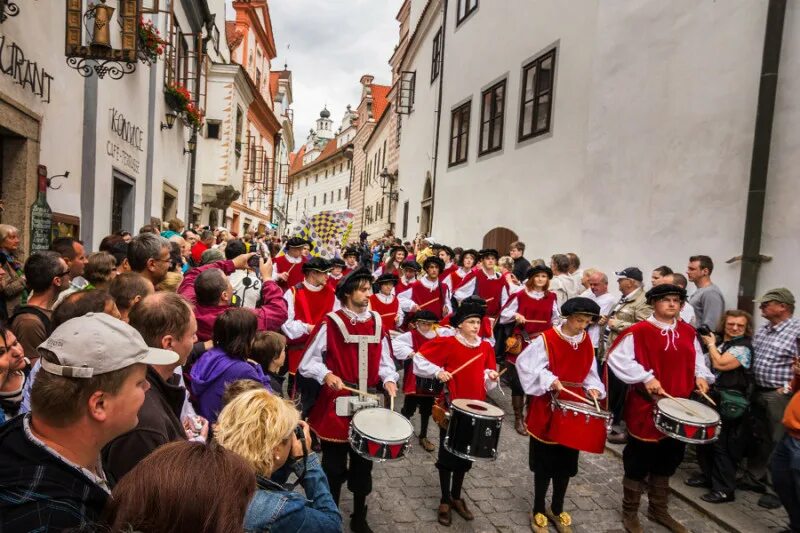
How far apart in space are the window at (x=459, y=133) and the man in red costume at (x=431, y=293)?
781 cm

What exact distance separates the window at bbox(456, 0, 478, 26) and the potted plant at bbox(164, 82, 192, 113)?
330 inches

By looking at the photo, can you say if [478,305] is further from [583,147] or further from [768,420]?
[583,147]

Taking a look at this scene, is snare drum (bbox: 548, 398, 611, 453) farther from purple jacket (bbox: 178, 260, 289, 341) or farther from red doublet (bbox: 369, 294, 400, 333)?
red doublet (bbox: 369, 294, 400, 333)

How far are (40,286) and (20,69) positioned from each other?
349cm

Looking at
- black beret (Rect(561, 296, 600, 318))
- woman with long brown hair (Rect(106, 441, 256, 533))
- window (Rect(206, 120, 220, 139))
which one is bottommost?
woman with long brown hair (Rect(106, 441, 256, 533))

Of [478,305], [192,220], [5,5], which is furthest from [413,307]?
[192,220]

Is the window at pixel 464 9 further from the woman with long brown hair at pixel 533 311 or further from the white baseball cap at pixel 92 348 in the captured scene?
the white baseball cap at pixel 92 348

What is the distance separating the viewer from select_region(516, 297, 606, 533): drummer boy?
428cm

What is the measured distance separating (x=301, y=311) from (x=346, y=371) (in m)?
1.89

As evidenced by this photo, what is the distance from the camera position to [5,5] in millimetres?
5223

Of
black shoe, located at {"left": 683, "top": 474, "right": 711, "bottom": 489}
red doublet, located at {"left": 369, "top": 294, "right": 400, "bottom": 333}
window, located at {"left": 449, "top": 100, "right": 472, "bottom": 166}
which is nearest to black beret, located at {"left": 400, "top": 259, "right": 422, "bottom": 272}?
red doublet, located at {"left": 369, "top": 294, "right": 400, "bottom": 333}

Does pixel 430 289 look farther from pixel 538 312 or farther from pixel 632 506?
pixel 632 506

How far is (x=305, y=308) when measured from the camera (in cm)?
600

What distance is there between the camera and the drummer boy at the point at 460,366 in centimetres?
443
